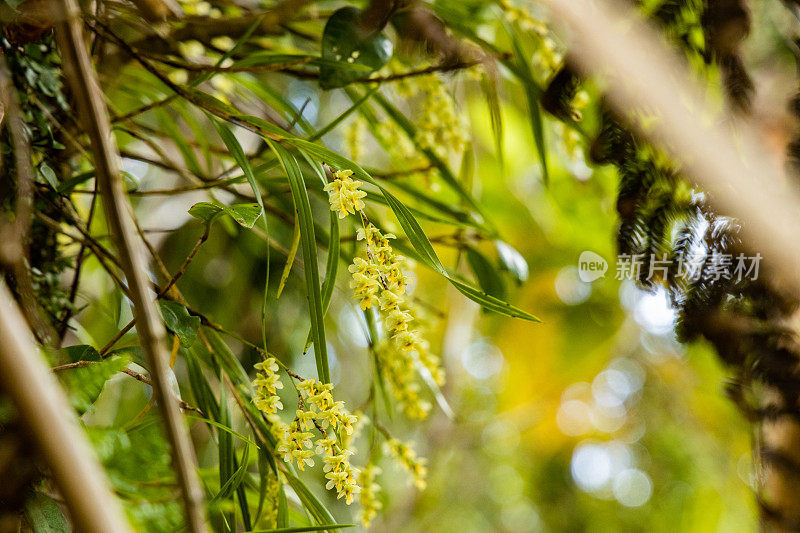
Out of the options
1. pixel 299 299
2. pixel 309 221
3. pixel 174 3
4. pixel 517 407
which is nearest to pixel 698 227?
pixel 309 221

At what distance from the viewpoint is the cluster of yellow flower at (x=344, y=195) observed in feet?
1.00

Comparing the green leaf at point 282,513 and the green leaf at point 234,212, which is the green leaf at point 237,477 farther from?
the green leaf at point 234,212

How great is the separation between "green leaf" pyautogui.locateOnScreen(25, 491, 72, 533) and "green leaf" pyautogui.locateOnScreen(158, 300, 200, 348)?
0.32ft

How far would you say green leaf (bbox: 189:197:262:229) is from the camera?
0.96ft

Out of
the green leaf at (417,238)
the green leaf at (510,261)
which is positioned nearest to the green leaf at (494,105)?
the green leaf at (510,261)

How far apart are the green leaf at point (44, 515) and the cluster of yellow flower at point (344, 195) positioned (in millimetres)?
200

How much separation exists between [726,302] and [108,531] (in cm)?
38

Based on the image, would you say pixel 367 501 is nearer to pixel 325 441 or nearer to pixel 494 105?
pixel 325 441

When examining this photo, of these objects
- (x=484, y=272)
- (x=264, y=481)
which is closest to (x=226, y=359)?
(x=264, y=481)

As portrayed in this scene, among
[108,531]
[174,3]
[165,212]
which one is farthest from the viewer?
[165,212]

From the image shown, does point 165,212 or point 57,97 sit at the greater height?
point 57,97

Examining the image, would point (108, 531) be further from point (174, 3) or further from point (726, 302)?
point (174, 3)

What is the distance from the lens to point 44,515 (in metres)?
0.28

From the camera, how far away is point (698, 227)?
0.41 meters
